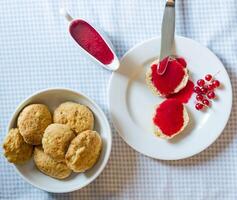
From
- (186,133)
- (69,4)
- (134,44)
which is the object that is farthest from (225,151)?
(69,4)

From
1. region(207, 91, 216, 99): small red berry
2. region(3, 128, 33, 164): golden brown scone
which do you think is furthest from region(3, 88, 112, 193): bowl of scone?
region(207, 91, 216, 99): small red berry

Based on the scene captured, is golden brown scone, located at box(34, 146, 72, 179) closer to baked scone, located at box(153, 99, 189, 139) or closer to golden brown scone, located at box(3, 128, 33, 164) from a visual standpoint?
golden brown scone, located at box(3, 128, 33, 164)

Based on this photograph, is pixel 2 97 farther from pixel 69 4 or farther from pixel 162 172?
pixel 162 172

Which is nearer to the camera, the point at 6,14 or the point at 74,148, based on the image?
the point at 74,148

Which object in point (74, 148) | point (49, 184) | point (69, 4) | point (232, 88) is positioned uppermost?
point (69, 4)

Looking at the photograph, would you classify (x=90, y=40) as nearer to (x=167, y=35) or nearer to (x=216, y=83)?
(x=167, y=35)

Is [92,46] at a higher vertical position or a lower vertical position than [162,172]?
higher

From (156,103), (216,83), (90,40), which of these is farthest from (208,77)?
(90,40)
